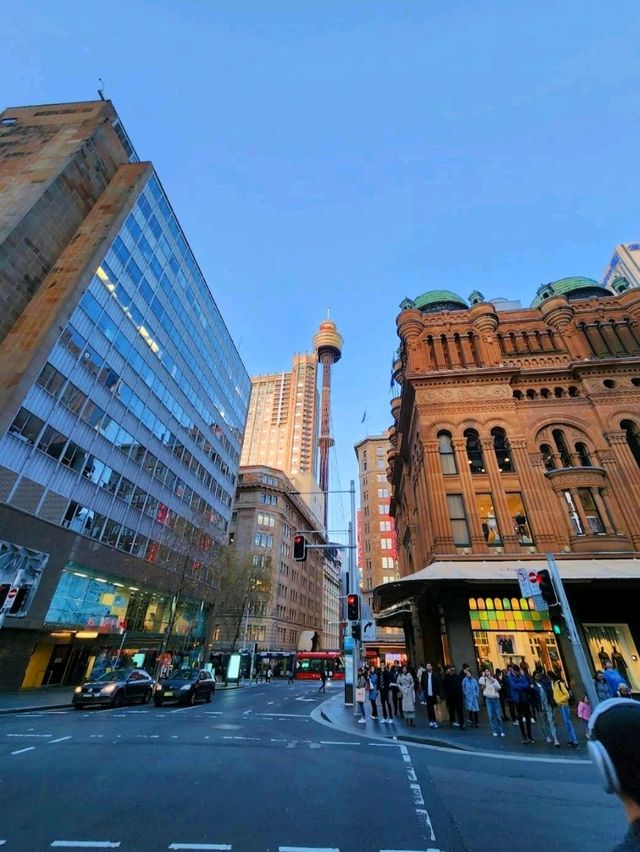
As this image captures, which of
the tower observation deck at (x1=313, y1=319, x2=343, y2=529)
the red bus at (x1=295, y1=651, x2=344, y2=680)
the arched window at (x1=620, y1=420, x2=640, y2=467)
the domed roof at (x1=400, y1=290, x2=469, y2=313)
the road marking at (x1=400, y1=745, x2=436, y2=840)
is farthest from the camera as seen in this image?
the tower observation deck at (x1=313, y1=319, x2=343, y2=529)

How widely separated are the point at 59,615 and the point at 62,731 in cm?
1729

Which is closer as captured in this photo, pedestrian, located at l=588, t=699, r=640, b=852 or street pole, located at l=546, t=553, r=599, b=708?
pedestrian, located at l=588, t=699, r=640, b=852

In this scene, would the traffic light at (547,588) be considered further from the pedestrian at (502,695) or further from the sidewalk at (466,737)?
the pedestrian at (502,695)

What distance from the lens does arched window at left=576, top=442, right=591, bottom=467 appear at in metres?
26.1

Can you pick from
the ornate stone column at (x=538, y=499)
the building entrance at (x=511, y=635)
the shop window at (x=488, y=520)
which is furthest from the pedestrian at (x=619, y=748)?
the ornate stone column at (x=538, y=499)

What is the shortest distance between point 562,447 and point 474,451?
18.1 feet

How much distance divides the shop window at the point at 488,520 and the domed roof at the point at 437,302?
17.4m

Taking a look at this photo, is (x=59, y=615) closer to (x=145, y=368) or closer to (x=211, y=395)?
(x=145, y=368)

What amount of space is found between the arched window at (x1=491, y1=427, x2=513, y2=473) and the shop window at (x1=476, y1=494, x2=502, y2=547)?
7.59 feet

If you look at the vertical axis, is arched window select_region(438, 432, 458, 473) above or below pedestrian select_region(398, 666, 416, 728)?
above

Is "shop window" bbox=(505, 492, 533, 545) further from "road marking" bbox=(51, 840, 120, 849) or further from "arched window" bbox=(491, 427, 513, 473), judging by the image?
"road marking" bbox=(51, 840, 120, 849)

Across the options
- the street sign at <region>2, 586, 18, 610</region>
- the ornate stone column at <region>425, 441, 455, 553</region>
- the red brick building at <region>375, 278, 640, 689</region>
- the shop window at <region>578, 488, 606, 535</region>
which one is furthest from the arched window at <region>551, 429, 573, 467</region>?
the street sign at <region>2, 586, 18, 610</region>

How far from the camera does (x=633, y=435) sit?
1043 inches

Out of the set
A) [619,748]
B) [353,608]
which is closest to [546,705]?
[353,608]
